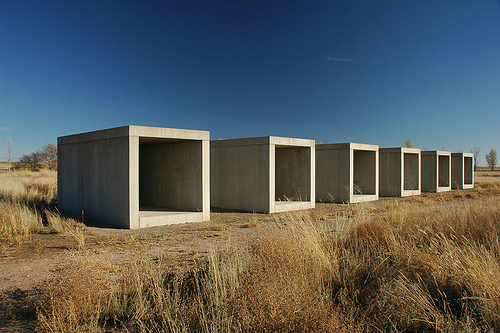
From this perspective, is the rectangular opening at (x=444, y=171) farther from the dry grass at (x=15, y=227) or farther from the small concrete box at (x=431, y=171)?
the dry grass at (x=15, y=227)

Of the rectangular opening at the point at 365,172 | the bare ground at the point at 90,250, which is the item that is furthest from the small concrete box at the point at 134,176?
the rectangular opening at the point at 365,172

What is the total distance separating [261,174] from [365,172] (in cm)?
765

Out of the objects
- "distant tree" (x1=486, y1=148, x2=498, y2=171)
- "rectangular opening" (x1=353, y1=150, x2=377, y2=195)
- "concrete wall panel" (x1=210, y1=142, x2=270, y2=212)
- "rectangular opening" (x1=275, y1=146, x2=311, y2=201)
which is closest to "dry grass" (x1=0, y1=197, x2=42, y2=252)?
"concrete wall panel" (x1=210, y1=142, x2=270, y2=212)

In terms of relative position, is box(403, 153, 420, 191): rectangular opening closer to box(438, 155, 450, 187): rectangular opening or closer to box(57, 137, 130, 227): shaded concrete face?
box(438, 155, 450, 187): rectangular opening

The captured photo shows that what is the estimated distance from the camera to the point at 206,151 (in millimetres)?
10742

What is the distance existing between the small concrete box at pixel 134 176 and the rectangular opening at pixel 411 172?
14943 mm

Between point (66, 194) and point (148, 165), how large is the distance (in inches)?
117

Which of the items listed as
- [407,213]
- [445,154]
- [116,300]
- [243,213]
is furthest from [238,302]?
[445,154]

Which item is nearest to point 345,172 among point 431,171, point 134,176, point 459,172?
point 431,171

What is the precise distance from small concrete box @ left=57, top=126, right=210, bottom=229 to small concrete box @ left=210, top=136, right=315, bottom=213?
2497 millimetres

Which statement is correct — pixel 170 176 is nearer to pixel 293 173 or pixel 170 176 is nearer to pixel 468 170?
pixel 293 173

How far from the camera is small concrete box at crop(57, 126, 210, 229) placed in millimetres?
9250

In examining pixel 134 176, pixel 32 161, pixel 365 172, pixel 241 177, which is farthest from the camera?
pixel 32 161

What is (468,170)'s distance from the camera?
27188mm
